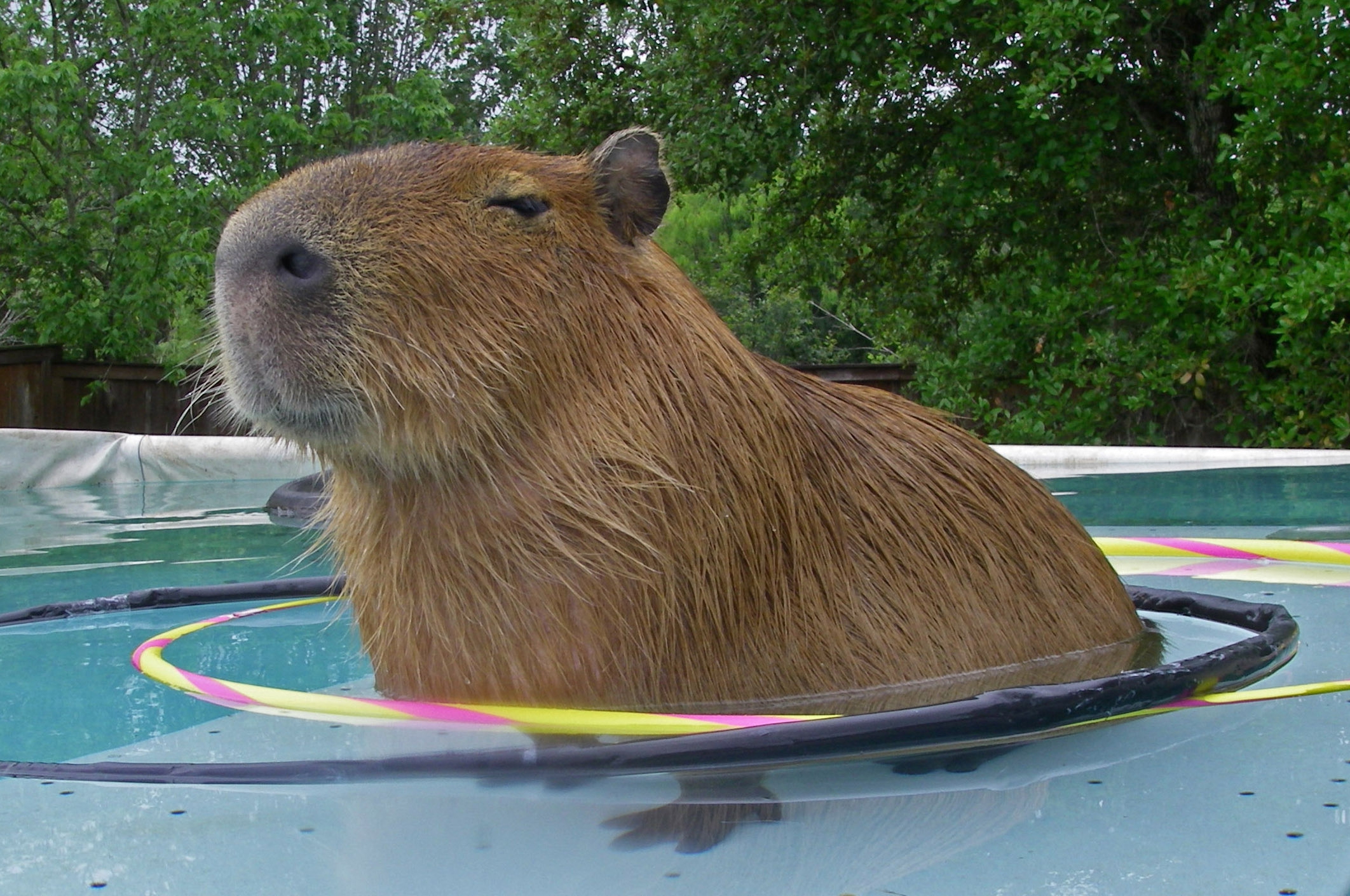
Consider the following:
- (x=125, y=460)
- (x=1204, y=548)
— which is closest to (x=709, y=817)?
(x=1204, y=548)

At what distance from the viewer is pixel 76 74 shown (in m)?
10.2

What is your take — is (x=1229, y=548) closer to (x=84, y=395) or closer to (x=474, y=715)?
(x=474, y=715)

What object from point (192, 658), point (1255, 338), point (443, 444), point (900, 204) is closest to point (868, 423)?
point (443, 444)

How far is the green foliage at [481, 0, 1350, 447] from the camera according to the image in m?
7.11

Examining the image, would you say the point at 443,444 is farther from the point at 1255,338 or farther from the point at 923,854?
the point at 1255,338

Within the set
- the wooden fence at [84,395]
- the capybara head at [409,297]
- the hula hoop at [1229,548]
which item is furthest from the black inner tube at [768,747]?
the wooden fence at [84,395]

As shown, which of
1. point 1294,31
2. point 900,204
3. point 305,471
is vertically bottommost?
point 305,471

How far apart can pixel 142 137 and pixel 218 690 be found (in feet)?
34.4

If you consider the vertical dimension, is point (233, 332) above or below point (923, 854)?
above

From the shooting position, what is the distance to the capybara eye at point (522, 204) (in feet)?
5.70

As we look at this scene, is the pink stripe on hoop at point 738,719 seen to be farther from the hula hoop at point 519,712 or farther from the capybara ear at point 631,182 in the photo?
the capybara ear at point 631,182

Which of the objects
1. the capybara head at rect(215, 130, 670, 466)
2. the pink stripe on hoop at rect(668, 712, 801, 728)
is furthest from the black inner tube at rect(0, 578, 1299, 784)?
the capybara head at rect(215, 130, 670, 466)

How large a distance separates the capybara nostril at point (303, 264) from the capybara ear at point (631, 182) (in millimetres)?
416

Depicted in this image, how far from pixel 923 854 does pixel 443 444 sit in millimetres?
744
